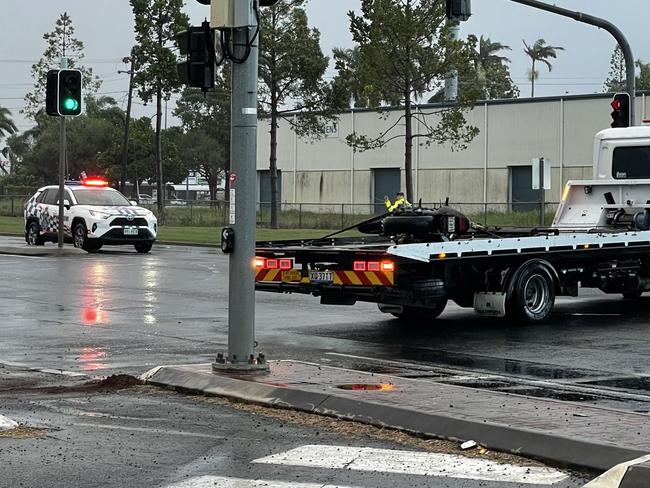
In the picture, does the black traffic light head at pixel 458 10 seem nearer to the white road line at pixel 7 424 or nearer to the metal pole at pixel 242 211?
the metal pole at pixel 242 211

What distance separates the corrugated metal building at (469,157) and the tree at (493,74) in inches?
652

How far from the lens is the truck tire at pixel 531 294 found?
600 inches

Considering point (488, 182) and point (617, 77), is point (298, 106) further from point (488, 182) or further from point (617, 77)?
point (617, 77)

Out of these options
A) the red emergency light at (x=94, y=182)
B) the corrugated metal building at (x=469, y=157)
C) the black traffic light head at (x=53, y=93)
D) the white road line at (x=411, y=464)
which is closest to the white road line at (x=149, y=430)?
the white road line at (x=411, y=464)

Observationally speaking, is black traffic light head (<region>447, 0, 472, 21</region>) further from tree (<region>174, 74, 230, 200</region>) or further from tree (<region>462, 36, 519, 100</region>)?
tree (<region>174, 74, 230, 200</region>)

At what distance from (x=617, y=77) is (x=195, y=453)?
96758mm

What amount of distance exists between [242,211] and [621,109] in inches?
604

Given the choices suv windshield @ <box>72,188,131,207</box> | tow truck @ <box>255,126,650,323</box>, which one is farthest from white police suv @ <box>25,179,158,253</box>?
tow truck @ <box>255,126,650,323</box>

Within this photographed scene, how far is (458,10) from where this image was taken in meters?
23.3

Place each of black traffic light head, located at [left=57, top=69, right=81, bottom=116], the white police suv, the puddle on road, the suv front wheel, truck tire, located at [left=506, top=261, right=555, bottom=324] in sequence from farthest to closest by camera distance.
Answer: the suv front wheel
the white police suv
black traffic light head, located at [left=57, top=69, right=81, bottom=116]
truck tire, located at [left=506, top=261, right=555, bottom=324]
the puddle on road

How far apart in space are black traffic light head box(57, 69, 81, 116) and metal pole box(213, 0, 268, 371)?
17624 millimetres

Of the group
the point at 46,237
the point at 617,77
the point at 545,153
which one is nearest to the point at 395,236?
the point at 46,237

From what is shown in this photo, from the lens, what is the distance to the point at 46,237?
34094mm

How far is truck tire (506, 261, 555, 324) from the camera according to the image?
1525 centimetres
